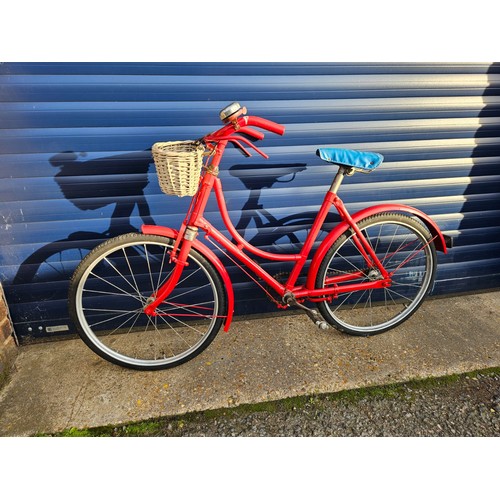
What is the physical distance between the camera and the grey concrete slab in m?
2.22

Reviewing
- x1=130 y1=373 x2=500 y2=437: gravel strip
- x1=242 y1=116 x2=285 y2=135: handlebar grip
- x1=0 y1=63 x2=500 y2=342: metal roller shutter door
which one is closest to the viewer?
x1=242 y1=116 x2=285 y2=135: handlebar grip

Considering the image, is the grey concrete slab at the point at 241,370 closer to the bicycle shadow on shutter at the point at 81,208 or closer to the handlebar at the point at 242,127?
the bicycle shadow on shutter at the point at 81,208

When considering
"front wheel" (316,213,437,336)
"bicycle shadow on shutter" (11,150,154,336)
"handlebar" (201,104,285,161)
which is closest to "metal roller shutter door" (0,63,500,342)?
"bicycle shadow on shutter" (11,150,154,336)

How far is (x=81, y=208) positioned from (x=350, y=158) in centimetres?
200

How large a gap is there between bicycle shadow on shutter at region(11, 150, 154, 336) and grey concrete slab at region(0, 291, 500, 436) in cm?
49

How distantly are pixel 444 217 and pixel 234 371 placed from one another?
2.35m

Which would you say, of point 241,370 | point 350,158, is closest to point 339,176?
point 350,158

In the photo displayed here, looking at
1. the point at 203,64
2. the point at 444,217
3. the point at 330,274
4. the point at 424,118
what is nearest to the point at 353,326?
the point at 330,274

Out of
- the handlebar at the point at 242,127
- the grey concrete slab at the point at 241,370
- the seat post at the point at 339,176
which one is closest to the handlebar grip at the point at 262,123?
the handlebar at the point at 242,127

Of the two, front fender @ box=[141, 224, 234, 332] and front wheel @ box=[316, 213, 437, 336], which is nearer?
front fender @ box=[141, 224, 234, 332]

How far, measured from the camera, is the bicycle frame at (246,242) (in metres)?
2.17

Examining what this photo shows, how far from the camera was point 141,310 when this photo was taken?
8.84ft

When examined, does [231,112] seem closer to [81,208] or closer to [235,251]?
[235,251]

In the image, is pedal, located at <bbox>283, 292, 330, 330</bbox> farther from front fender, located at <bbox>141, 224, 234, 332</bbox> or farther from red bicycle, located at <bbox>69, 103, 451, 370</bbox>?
front fender, located at <bbox>141, 224, 234, 332</bbox>
